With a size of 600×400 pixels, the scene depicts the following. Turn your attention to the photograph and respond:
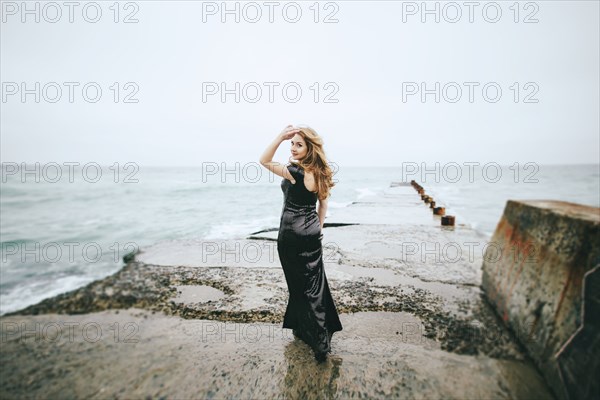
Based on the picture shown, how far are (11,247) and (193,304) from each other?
536 inches

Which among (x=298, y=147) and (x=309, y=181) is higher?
(x=298, y=147)

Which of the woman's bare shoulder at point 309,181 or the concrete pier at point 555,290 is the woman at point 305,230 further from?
the concrete pier at point 555,290

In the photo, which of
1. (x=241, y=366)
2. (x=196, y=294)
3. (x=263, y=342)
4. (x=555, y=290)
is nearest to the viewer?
(x=555, y=290)

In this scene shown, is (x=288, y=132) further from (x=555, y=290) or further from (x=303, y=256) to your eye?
(x=555, y=290)

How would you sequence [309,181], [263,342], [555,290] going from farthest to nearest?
[263,342]
[309,181]
[555,290]

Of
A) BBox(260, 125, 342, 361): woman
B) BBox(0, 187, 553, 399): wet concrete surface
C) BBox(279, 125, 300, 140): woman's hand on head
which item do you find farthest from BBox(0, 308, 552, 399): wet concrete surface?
BBox(279, 125, 300, 140): woman's hand on head

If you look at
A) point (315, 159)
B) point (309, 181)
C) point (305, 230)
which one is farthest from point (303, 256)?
point (315, 159)

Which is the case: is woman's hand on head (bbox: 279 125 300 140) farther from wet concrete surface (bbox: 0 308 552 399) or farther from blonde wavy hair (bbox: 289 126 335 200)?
wet concrete surface (bbox: 0 308 552 399)

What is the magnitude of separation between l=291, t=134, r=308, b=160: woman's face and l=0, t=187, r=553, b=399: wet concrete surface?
1.86m

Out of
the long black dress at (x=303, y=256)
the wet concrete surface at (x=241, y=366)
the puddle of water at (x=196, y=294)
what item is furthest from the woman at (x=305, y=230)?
the puddle of water at (x=196, y=294)

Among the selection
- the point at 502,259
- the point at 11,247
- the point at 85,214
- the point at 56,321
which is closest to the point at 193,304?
the point at 56,321

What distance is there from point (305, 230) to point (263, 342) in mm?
1210

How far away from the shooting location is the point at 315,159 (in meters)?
2.65

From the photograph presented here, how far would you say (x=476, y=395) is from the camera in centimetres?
207
